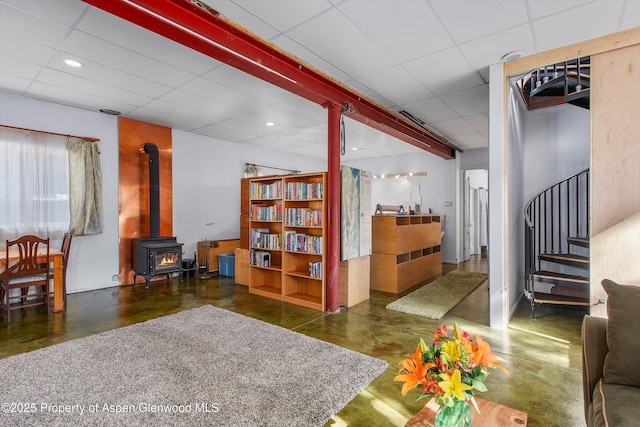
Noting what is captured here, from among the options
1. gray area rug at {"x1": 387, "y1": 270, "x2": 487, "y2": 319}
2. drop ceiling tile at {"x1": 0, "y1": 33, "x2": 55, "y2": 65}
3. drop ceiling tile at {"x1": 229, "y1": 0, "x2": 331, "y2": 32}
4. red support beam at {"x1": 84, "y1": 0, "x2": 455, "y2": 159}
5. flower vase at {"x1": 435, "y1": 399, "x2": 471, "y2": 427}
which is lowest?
gray area rug at {"x1": 387, "y1": 270, "x2": 487, "y2": 319}

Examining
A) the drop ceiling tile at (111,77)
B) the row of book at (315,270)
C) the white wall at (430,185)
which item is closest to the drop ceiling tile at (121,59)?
the drop ceiling tile at (111,77)

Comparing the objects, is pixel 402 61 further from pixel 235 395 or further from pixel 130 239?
pixel 130 239

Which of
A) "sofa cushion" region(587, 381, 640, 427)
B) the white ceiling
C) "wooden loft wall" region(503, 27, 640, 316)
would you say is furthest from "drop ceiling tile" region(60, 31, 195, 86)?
"sofa cushion" region(587, 381, 640, 427)

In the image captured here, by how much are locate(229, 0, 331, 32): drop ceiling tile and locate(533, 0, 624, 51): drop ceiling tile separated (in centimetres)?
195

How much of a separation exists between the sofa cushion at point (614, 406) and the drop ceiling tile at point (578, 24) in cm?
282

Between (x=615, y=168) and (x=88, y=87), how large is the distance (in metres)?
6.23

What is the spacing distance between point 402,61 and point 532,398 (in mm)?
3352

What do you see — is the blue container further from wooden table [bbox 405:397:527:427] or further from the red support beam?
wooden table [bbox 405:397:527:427]

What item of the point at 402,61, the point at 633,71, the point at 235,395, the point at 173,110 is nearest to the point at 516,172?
the point at 633,71

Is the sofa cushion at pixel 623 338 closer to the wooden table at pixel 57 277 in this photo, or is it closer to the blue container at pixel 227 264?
the wooden table at pixel 57 277

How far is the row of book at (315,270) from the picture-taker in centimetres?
434

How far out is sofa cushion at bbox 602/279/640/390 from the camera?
1.53 metres

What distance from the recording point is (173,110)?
524 centimetres

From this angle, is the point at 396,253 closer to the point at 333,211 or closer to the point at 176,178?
the point at 333,211
